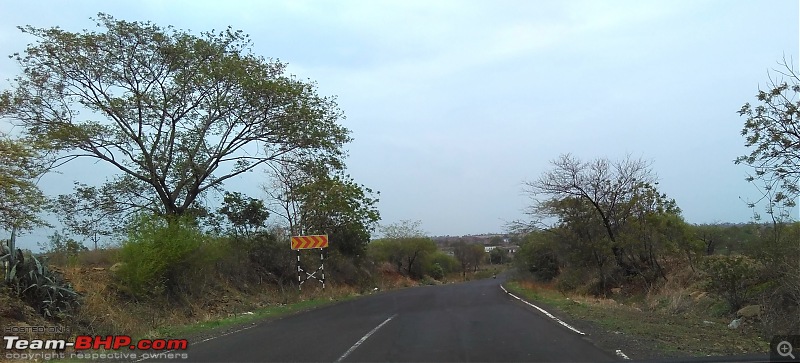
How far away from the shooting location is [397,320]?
1717 centimetres

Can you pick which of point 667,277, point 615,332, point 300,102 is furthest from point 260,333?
point 667,277

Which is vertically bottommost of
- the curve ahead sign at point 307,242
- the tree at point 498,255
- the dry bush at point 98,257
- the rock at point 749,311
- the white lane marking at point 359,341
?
the white lane marking at point 359,341

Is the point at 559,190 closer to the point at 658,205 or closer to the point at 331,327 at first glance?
the point at 658,205

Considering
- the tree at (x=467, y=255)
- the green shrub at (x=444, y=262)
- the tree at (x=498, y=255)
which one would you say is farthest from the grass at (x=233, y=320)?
the tree at (x=498, y=255)

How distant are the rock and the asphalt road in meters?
5.21

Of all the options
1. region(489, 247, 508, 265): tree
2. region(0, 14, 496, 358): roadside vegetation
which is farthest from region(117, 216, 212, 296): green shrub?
region(489, 247, 508, 265): tree

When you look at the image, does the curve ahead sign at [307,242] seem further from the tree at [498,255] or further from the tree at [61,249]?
the tree at [498,255]

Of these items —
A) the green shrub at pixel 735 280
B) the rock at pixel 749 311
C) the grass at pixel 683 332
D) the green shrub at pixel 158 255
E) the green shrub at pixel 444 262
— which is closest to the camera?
the grass at pixel 683 332

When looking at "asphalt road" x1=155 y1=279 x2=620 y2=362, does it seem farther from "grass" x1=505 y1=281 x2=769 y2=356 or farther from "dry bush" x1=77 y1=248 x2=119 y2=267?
"dry bush" x1=77 y1=248 x2=119 y2=267

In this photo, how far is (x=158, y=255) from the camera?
1909 cm

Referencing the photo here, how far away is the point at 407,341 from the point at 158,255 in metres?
10.3

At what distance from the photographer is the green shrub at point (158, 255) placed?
18.7 metres

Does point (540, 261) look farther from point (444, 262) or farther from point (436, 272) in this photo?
point (444, 262)

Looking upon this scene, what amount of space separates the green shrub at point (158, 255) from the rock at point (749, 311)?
1705 centimetres
